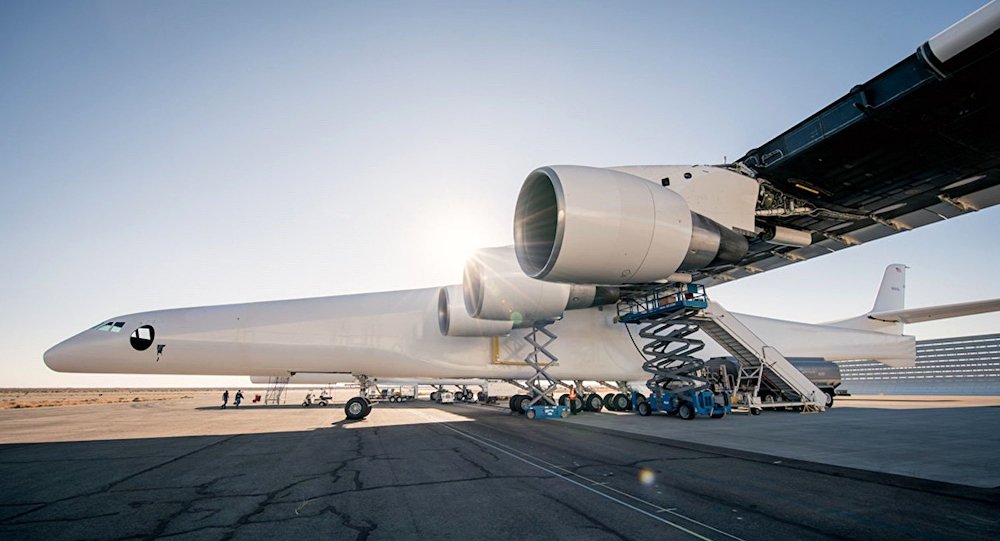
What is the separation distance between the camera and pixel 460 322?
15.4 metres

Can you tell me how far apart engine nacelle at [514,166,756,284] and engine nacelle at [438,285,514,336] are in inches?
305

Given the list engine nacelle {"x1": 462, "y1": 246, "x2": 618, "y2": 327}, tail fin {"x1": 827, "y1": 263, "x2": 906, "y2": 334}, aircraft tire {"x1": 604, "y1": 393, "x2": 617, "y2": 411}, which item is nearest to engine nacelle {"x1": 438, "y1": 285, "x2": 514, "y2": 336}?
engine nacelle {"x1": 462, "y1": 246, "x2": 618, "y2": 327}

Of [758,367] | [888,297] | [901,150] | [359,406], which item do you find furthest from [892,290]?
[359,406]

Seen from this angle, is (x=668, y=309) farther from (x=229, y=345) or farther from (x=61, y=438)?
(x=61, y=438)

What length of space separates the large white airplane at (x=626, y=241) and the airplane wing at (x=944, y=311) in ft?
0.33

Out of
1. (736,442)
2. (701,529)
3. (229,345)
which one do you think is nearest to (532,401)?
(736,442)

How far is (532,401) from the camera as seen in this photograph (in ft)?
57.9

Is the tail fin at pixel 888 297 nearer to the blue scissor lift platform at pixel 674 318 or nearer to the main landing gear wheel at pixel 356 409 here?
the blue scissor lift platform at pixel 674 318

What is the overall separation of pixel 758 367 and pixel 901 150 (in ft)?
41.7

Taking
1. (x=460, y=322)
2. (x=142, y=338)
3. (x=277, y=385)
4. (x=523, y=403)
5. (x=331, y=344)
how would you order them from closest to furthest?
(x=142, y=338), (x=331, y=344), (x=460, y=322), (x=523, y=403), (x=277, y=385)

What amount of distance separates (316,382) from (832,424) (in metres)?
28.1

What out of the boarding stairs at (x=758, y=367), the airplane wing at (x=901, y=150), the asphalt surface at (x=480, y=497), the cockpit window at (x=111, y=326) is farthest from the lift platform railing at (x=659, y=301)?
the cockpit window at (x=111, y=326)

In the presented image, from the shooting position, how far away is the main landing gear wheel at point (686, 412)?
604 inches

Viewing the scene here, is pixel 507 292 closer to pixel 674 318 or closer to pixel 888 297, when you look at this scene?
pixel 674 318
